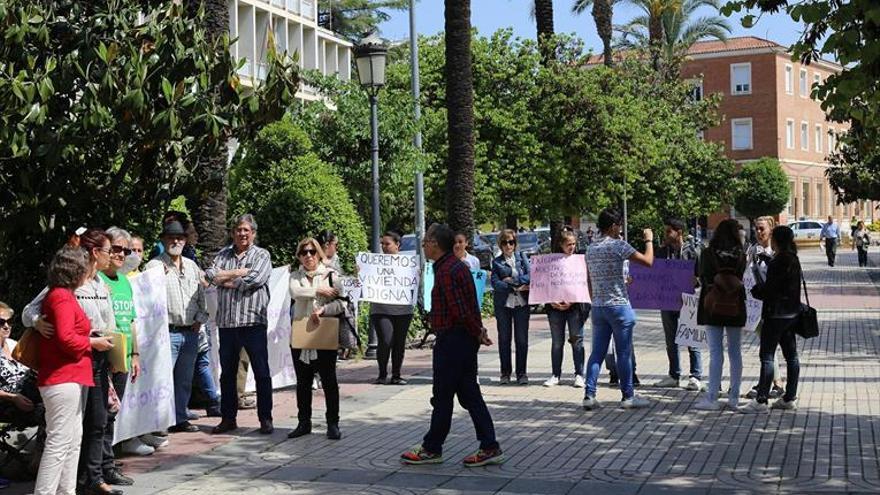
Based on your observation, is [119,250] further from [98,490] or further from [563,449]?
Answer: [563,449]

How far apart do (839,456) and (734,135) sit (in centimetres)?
7295

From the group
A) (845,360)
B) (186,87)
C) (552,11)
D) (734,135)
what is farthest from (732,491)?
(734,135)

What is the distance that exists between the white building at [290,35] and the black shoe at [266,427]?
44165mm

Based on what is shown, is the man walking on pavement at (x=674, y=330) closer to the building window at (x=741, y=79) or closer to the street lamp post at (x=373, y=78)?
the street lamp post at (x=373, y=78)

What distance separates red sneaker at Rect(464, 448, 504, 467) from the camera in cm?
834

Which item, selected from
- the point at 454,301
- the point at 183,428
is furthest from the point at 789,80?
the point at 454,301

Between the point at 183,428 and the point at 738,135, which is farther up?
the point at 738,135

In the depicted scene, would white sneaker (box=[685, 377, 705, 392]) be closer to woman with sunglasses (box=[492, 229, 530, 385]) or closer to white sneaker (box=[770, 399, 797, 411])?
white sneaker (box=[770, 399, 797, 411])

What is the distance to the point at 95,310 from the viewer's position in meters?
7.62

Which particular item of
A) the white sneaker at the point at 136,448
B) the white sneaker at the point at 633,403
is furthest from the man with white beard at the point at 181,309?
the white sneaker at the point at 633,403

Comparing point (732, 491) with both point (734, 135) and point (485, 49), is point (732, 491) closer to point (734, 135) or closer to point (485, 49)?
point (485, 49)

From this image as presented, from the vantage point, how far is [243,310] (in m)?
9.77

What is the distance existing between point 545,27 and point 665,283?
20917mm

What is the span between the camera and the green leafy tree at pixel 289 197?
1543 centimetres
